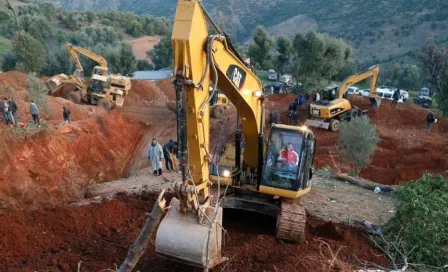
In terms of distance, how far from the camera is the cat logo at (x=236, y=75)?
25.7ft

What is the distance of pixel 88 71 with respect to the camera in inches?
1537

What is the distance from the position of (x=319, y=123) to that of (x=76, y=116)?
1378 centimetres

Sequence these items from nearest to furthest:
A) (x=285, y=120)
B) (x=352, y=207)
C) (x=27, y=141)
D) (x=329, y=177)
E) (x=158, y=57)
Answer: (x=352, y=207) < (x=329, y=177) < (x=27, y=141) < (x=285, y=120) < (x=158, y=57)

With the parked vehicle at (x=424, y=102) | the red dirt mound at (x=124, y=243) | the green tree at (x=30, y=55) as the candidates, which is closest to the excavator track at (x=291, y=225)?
the red dirt mound at (x=124, y=243)

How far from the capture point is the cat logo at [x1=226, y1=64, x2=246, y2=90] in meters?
7.82

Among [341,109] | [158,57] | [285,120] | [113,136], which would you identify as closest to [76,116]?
[113,136]

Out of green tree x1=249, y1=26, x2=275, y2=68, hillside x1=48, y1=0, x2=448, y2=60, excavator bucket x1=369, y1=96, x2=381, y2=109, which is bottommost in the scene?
excavator bucket x1=369, y1=96, x2=381, y2=109

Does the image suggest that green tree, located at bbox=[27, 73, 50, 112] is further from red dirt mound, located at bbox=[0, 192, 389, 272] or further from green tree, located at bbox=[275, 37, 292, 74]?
green tree, located at bbox=[275, 37, 292, 74]

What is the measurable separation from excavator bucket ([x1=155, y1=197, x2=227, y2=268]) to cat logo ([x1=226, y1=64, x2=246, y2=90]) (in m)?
2.46

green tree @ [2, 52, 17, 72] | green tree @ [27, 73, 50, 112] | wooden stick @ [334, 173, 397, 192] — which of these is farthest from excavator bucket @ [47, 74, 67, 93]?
wooden stick @ [334, 173, 397, 192]

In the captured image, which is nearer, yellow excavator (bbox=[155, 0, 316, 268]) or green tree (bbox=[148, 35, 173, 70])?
yellow excavator (bbox=[155, 0, 316, 268])

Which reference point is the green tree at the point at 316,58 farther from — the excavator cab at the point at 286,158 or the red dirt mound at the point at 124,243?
the excavator cab at the point at 286,158

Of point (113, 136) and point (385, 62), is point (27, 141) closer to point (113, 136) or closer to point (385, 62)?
point (113, 136)

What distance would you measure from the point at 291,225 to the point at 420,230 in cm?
259
